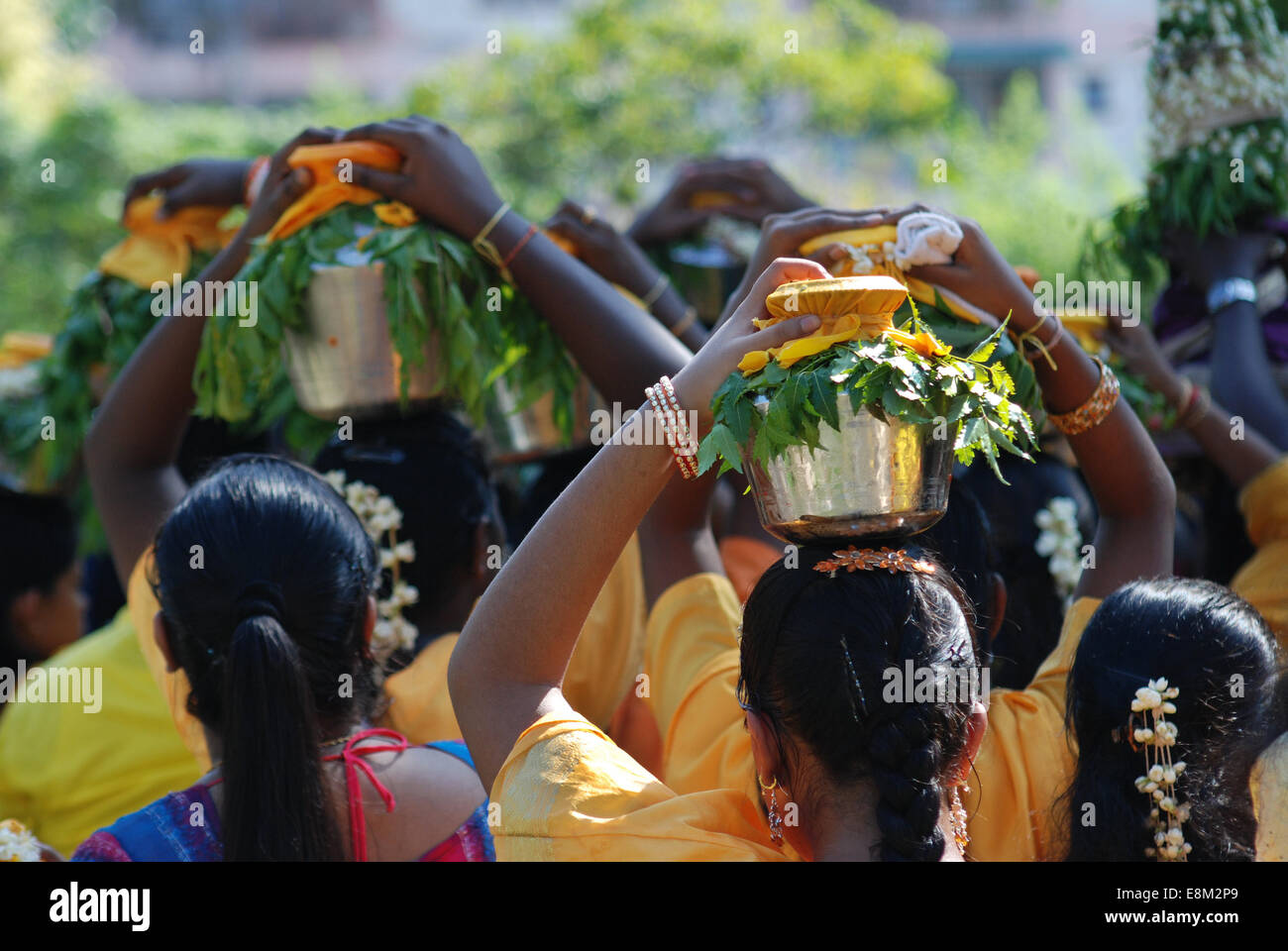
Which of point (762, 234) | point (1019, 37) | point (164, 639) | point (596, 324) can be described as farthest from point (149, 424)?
point (1019, 37)

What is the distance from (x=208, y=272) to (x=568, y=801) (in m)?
1.83

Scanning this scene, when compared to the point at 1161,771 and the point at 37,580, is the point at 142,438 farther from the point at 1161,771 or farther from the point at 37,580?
the point at 1161,771

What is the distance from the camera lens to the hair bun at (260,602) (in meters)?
2.20

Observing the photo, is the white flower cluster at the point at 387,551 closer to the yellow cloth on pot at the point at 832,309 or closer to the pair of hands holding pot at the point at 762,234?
the pair of hands holding pot at the point at 762,234

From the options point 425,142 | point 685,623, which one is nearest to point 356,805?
Result: point 685,623

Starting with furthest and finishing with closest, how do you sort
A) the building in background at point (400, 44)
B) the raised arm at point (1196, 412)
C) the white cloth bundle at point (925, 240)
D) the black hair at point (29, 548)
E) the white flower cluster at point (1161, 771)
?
1. the building in background at point (400, 44)
2. the black hair at point (29, 548)
3. the raised arm at point (1196, 412)
4. the white cloth bundle at point (925, 240)
5. the white flower cluster at point (1161, 771)

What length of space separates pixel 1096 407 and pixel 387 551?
152cm

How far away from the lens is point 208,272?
3.12 metres

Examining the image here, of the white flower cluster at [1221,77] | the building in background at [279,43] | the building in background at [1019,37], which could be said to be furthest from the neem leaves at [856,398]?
the building in background at [279,43]

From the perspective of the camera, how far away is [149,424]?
3.01 meters

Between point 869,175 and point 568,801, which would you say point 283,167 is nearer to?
point 568,801

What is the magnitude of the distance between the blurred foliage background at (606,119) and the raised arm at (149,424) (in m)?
12.3

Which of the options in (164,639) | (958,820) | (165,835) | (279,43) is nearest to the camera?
(958,820)

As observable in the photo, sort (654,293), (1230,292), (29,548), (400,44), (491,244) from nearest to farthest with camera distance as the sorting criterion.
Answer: (491,244) → (654,293) → (1230,292) → (29,548) → (400,44)
